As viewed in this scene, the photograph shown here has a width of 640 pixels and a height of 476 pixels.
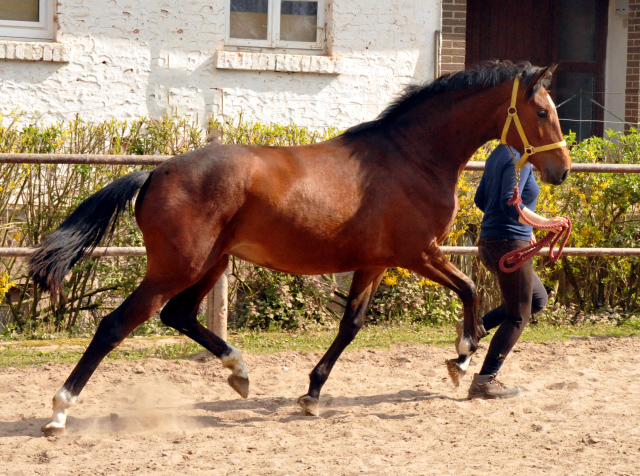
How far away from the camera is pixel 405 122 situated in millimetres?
4430

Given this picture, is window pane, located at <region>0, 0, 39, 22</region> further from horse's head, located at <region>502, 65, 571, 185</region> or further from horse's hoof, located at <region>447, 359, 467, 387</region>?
horse's hoof, located at <region>447, 359, 467, 387</region>

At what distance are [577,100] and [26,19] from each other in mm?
7422

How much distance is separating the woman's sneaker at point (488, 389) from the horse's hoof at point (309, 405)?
98cm

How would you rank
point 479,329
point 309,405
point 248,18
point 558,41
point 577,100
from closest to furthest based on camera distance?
point 309,405, point 479,329, point 248,18, point 558,41, point 577,100

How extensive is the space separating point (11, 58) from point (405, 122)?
16.4 feet

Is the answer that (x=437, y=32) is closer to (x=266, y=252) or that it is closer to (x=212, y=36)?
(x=212, y=36)

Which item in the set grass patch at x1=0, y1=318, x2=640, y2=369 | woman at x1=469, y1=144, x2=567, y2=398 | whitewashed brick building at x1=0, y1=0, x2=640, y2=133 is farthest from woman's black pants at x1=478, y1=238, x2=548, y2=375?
whitewashed brick building at x1=0, y1=0, x2=640, y2=133

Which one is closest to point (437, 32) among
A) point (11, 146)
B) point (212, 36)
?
point (212, 36)

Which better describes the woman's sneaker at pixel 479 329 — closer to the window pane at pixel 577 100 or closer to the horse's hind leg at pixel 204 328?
the horse's hind leg at pixel 204 328

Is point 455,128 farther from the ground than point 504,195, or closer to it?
farther from the ground

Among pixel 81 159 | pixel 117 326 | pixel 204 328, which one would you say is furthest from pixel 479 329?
pixel 81 159

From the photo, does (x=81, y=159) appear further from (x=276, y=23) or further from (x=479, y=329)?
(x=276, y=23)

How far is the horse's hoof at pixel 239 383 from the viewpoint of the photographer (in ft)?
14.3

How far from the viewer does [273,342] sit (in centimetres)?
601
